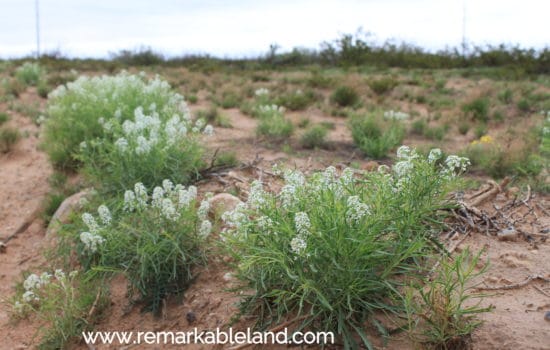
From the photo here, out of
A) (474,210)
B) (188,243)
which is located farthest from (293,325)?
(474,210)

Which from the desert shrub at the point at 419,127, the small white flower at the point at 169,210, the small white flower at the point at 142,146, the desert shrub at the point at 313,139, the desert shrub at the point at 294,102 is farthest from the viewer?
the desert shrub at the point at 294,102

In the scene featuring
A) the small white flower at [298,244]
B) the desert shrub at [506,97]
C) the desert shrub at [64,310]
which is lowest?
the desert shrub at [64,310]

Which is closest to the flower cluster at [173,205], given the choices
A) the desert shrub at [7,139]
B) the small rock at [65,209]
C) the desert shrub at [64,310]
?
the desert shrub at [64,310]

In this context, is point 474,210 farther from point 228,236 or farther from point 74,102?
point 74,102

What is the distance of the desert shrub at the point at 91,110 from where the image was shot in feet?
24.6

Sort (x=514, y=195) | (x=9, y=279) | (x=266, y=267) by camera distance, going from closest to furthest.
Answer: (x=266, y=267) → (x=514, y=195) → (x=9, y=279)

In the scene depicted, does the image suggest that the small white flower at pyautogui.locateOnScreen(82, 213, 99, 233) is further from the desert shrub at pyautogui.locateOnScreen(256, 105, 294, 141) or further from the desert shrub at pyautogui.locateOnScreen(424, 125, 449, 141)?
the desert shrub at pyautogui.locateOnScreen(424, 125, 449, 141)

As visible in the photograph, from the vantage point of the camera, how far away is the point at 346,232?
11.0 ft

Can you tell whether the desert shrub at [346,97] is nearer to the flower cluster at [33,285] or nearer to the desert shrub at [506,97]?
the desert shrub at [506,97]

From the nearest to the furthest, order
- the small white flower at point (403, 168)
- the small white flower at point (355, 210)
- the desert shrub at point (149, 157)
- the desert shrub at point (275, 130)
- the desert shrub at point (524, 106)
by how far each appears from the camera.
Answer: the small white flower at point (355, 210) → the small white flower at point (403, 168) → the desert shrub at point (149, 157) → the desert shrub at point (275, 130) → the desert shrub at point (524, 106)

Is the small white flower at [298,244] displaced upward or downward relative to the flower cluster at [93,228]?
upward

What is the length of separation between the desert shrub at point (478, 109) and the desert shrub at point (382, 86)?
9.55 feet

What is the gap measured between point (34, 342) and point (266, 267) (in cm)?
229

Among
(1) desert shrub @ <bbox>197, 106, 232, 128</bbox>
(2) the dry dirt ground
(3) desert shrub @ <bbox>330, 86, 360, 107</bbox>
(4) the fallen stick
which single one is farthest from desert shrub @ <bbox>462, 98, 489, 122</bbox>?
(4) the fallen stick
